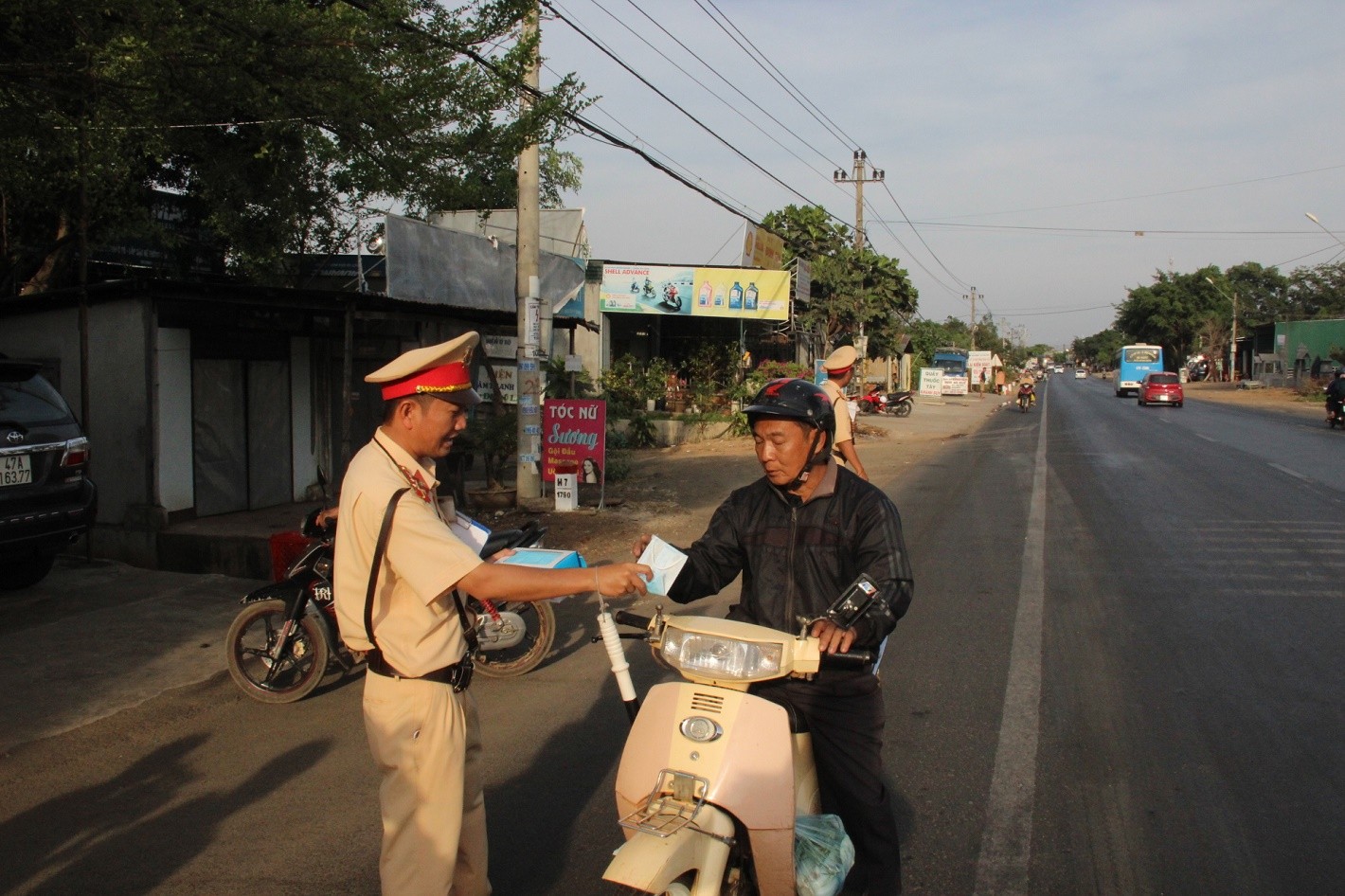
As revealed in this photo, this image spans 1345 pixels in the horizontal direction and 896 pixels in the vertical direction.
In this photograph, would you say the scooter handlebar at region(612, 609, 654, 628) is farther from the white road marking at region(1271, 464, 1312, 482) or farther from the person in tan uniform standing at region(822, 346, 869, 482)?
the white road marking at region(1271, 464, 1312, 482)

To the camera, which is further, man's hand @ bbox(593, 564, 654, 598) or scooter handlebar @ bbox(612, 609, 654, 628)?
scooter handlebar @ bbox(612, 609, 654, 628)

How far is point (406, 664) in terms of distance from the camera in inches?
106

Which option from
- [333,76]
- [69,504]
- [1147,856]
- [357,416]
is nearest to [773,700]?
[1147,856]

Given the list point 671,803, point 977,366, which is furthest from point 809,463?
point 977,366

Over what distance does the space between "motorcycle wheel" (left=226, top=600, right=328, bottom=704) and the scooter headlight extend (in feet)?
12.5

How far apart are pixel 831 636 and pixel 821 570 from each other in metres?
0.33

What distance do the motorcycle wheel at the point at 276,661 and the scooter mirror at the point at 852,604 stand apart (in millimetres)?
3943

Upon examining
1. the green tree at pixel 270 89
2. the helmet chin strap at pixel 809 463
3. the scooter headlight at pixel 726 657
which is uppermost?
the green tree at pixel 270 89

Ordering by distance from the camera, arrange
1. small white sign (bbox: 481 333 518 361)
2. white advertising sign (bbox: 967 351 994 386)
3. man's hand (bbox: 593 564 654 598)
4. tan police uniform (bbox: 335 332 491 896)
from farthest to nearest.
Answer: white advertising sign (bbox: 967 351 994 386), small white sign (bbox: 481 333 518 361), tan police uniform (bbox: 335 332 491 896), man's hand (bbox: 593 564 654 598)

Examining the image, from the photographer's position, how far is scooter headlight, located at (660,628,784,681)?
2.58 meters

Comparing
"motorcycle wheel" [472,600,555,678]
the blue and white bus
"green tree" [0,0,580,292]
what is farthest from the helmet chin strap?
the blue and white bus

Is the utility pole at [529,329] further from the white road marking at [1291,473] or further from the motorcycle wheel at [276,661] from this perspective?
the white road marking at [1291,473]

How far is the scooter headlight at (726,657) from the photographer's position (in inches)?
102

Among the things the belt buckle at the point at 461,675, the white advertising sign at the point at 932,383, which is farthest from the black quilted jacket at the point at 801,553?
the white advertising sign at the point at 932,383
